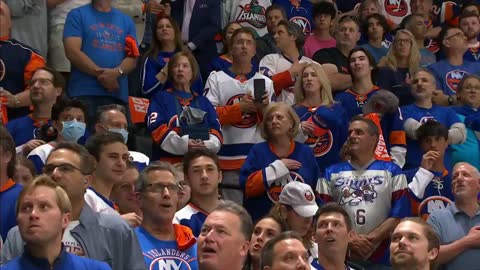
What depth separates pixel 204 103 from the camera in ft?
30.6

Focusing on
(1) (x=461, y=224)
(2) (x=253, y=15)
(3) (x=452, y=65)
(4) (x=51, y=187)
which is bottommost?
(1) (x=461, y=224)

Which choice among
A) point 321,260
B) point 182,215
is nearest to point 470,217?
point 321,260

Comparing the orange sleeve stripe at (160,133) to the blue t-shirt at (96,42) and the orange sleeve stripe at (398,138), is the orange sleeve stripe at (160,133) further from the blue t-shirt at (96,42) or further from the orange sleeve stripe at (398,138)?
the orange sleeve stripe at (398,138)

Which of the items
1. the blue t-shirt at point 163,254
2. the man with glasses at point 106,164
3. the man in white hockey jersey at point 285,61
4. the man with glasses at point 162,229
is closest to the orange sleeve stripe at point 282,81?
the man in white hockey jersey at point 285,61

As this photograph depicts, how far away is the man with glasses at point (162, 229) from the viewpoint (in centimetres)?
655

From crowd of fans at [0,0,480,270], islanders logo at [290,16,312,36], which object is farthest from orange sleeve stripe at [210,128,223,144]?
islanders logo at [290,16,312,36]

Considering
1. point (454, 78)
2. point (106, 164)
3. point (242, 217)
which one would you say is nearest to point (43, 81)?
point (106, 164)

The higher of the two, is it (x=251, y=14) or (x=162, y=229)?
(x=251, y=14)

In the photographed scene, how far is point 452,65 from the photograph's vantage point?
11688 mm

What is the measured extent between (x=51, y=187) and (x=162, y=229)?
1120 millimetres

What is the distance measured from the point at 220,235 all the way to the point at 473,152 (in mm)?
4686

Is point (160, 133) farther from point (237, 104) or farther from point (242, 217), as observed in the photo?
point (242, 217)

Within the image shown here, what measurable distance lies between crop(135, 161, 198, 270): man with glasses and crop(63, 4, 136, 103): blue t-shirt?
116 inches

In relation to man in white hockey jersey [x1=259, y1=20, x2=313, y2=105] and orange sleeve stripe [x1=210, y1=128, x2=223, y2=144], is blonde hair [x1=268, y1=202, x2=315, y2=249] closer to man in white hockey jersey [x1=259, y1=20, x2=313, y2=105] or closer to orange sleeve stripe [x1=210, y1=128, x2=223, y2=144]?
orange sleeve stripe [x1=210, y1=128, x2=223, y2=144]
